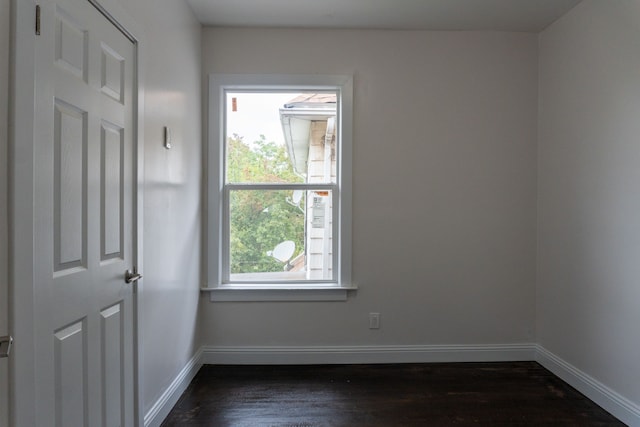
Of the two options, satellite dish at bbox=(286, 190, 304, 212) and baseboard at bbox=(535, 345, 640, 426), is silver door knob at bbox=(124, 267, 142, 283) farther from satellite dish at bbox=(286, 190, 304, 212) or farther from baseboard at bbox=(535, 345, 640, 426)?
baseboard at bbox=(535, 345, 640, 426)

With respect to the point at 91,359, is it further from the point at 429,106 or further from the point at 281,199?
the point at 429,106

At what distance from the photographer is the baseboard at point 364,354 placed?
273 centimetres

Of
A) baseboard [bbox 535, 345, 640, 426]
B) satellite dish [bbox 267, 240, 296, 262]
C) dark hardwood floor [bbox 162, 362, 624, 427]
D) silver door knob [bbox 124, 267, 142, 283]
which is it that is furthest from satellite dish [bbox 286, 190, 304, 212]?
baseboard [bbox 535, 345, 640, 426]

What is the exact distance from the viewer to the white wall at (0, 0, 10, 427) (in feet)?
3.18

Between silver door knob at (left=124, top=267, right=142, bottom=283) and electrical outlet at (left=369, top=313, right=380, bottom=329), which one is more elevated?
silver door knob at (left=124, top=267, right=142, bottom=283)

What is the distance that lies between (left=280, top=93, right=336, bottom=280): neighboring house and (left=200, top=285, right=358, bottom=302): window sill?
148mm

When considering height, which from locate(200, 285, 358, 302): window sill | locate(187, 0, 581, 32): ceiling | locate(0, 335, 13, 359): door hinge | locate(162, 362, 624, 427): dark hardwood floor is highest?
locate(187, 0, 581, 32): ceiling

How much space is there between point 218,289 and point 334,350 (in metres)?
1.01

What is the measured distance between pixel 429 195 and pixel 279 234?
1219 millimetres

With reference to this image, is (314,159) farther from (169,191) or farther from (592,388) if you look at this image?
(592,388)

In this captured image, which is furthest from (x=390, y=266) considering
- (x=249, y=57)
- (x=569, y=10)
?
(x=569, y=10)

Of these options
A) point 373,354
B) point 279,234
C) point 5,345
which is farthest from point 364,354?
point 5,345

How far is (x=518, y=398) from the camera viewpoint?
2273 mm

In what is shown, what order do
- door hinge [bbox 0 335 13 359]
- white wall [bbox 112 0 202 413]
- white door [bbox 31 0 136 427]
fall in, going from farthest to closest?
white wall [bbox 112 0 202 413], white door [bbox 31 0 136 427], door hinge [bbox 0 335 13 359]
